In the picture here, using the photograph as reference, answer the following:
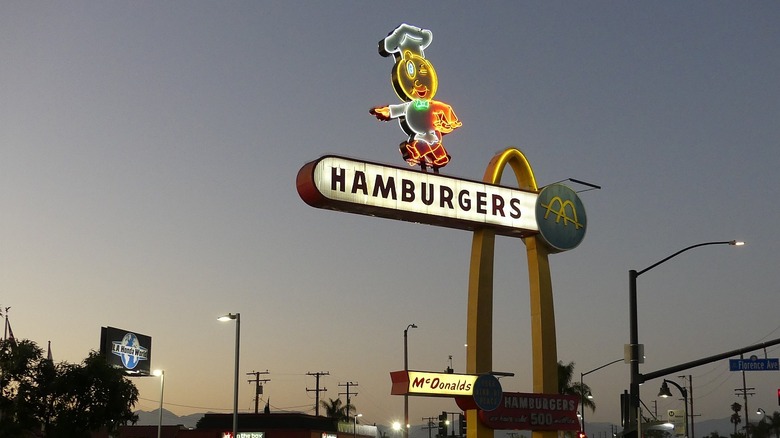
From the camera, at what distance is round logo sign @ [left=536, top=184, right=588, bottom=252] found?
36.3 meters

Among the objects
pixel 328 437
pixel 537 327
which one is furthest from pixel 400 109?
pixel 328 437

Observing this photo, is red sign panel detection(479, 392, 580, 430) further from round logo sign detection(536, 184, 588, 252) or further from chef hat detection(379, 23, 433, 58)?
chef hat detection(379, 23, 433, 58)

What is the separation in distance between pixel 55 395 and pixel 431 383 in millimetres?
27658

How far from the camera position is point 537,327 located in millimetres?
35656

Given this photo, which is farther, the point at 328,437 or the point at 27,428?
the point at 328,437

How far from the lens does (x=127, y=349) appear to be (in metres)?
76.9

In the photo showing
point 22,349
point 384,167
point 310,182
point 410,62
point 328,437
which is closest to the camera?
point 310,182

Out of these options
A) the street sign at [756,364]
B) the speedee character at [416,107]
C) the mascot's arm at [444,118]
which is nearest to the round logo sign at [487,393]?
the speedee character at [416,107]

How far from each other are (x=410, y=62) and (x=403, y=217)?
5908mm

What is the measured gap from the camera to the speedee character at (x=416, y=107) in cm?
3422

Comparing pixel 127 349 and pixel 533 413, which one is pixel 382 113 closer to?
pixel 533 413

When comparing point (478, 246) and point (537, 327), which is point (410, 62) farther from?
point (537, 327)

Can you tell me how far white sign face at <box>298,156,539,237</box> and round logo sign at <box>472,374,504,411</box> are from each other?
547 centimetres

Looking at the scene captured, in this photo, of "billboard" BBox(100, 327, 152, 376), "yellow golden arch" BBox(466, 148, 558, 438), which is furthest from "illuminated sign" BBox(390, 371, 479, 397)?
"billboard" BBox(100, 327, 152, 376)
